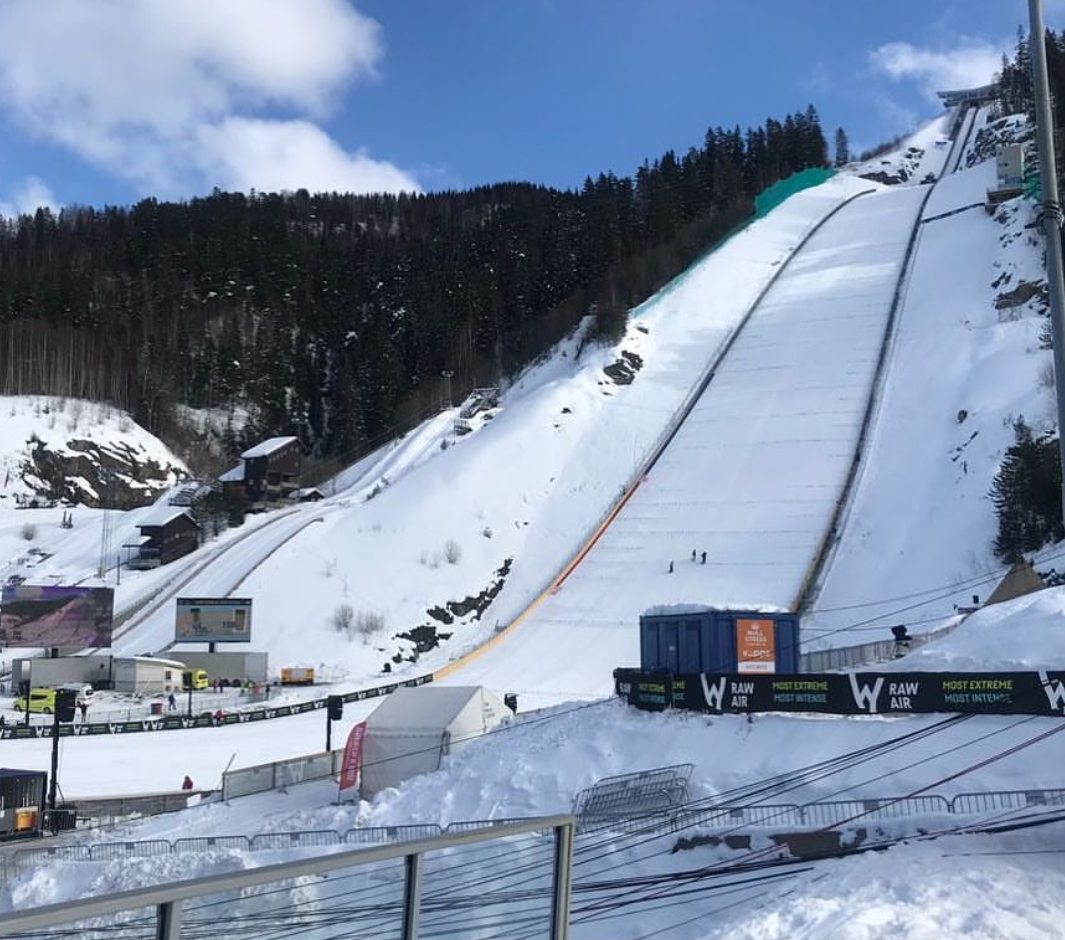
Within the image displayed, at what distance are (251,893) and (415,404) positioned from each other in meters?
74.4

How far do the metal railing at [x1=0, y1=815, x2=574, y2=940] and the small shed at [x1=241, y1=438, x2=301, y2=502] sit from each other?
54.8 metres

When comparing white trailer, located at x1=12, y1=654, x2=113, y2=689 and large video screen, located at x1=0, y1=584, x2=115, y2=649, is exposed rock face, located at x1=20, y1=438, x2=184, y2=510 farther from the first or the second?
white trailer, located at x1=12, y1=654, x2=113, y2=689

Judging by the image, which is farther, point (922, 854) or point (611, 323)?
point (611, 323)

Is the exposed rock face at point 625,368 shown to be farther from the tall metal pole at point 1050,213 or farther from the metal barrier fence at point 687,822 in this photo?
the tall metal pole at point 1050,213

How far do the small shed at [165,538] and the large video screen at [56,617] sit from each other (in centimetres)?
1124

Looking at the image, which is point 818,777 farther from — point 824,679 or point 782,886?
point 782,886

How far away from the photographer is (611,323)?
2157 inches

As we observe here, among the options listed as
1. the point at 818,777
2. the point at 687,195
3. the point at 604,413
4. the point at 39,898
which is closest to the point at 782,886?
the point at 818,777

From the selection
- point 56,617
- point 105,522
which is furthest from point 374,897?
point 105,522

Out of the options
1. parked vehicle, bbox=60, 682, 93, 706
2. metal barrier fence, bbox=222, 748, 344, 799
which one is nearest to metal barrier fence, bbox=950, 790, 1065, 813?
metal barrier fence, bbox=222, 748, 344, 799

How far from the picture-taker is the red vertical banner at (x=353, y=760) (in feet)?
63.6

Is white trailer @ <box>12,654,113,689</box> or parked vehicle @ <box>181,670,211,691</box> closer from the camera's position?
white trailer @ <box>12,654,113,689</box>

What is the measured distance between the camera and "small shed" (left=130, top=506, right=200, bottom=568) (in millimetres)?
47688

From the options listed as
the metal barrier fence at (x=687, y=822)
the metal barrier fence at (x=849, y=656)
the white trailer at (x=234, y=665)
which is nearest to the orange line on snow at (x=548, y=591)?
the white trailer at (x=234, y=665)
